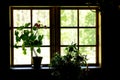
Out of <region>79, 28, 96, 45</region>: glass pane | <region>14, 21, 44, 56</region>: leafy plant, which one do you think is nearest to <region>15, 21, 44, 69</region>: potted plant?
<region>14, 21, 44, 56</region>: leafy plant

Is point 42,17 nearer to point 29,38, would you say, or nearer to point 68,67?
point 29,38

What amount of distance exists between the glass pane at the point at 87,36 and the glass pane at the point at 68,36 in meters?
0.10

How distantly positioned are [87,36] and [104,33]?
377 millimetres

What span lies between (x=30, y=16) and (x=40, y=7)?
223 millimetres

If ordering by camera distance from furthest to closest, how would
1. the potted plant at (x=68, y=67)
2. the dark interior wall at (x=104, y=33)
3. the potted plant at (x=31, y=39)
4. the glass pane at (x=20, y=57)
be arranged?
the glass pane at (x=20, y=57)
the potted plant at (x=31, y=39)
the dark interior wall at (x=104, y=33)
the potted plant at (x=68, y=67)

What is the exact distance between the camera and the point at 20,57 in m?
5.38

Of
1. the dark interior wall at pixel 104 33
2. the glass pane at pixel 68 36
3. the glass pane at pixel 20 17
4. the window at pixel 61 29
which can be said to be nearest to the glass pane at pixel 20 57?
the window at pixel 61 29

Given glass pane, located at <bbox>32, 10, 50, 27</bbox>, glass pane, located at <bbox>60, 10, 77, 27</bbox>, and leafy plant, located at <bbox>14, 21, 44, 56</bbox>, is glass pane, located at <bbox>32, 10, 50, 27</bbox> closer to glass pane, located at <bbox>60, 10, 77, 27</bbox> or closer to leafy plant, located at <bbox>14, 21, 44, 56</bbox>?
leafy plant, located at <bbox>14, 21, 44, 56</bbox>

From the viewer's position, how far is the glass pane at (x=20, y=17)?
538 centimetres

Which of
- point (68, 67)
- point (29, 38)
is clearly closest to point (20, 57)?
point (29, 38)

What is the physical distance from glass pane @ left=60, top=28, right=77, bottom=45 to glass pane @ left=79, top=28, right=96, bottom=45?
0.10 metres

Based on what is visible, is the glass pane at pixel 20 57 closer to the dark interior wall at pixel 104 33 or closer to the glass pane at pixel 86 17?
the dark interior wall at pixel 104 33

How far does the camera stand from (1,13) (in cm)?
507

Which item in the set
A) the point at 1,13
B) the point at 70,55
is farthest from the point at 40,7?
the point at 70,55
